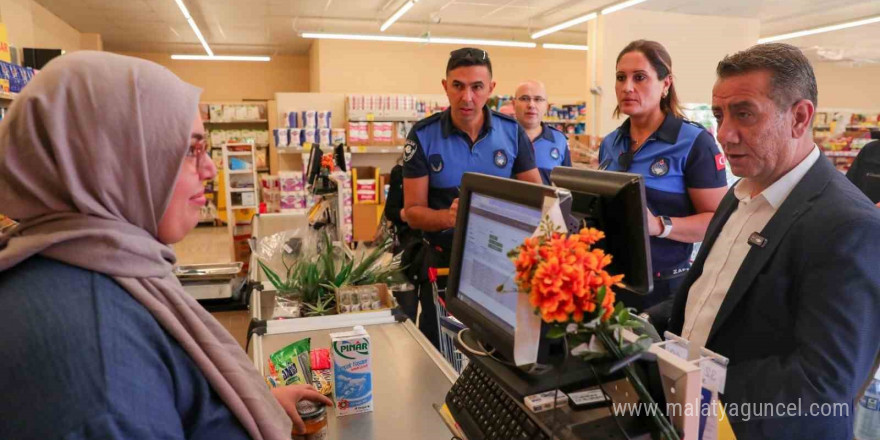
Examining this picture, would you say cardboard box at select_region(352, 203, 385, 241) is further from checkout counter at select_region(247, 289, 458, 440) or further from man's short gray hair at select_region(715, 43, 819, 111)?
man's short gray hair at select_region(715, 43, 819, 111)

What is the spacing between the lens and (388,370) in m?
1.69

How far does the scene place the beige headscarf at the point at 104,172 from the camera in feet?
2.64

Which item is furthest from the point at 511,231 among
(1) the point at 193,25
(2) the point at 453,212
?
(1) the point at 193,25

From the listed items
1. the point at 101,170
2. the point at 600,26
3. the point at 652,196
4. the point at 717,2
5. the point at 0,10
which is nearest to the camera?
the point at 101,170

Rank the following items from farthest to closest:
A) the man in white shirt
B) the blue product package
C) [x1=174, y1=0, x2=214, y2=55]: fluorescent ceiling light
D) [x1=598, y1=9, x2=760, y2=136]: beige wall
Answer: the blue product package, [x1=174, y1=0, x2=214, y2=55]: fluorescent ceiling light, [x1=598, y1=9, x2=760, y2=136]: beige wall, the man in white shirt

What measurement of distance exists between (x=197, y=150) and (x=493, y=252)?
61 centimetres

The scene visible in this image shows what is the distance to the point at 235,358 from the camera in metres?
1.03

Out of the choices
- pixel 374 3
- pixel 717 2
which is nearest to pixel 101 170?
pixel 374 3

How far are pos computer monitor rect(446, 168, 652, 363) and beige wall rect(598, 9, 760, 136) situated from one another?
6701 mm

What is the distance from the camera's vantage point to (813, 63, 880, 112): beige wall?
13820 mm

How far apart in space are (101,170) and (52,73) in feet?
0.53

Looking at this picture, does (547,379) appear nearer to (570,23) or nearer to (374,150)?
(374,150)

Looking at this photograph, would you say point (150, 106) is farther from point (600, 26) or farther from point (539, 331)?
point (600, 26)

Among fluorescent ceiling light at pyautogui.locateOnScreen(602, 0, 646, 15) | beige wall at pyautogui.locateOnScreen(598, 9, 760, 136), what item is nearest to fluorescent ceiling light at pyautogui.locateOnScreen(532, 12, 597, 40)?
fluorescent ceiling light at pyautogui.locateOnScreen(602, 0, 646, 15)
